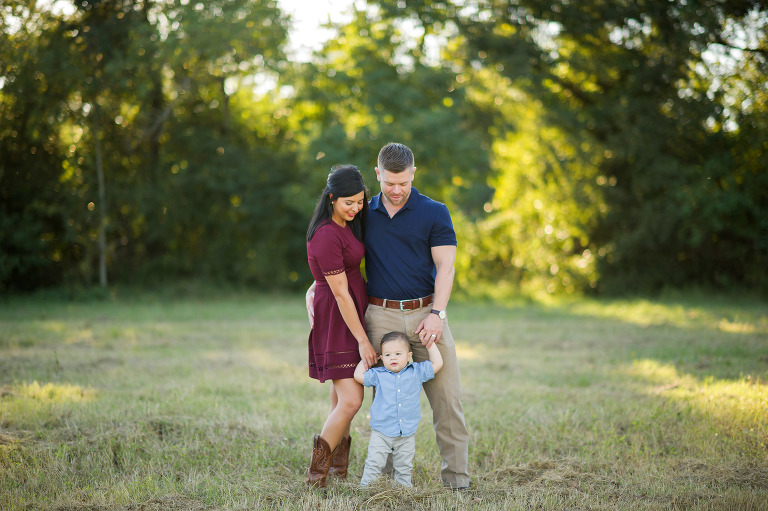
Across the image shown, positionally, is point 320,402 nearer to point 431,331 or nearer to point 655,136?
point 431,331

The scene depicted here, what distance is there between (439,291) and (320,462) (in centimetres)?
141

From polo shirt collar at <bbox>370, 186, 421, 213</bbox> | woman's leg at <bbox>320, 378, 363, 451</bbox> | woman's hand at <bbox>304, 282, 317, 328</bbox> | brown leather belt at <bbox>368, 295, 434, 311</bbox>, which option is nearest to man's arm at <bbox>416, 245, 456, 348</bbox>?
brown leather belt at <bbox>368, 295, 434, 311</bbox>

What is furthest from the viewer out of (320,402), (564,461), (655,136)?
(655,136)

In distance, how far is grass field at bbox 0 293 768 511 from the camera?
4.12m

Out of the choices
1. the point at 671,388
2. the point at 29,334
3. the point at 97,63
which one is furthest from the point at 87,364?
the point at 97,63

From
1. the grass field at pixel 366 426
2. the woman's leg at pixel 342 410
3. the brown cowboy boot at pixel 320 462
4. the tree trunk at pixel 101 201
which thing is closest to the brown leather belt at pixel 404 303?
the woman's leg at pixel 342 410

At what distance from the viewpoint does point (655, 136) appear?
647 inches

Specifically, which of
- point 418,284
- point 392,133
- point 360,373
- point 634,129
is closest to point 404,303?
point 418,284

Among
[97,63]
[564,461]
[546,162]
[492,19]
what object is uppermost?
[492,19]

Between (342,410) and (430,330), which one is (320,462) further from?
(430,330)

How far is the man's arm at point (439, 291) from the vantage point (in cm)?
401

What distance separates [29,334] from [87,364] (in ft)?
10.3

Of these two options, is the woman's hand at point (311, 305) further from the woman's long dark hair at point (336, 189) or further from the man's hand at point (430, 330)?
the man's hand at point (430, 330)

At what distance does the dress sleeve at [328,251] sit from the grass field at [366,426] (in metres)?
1.46
